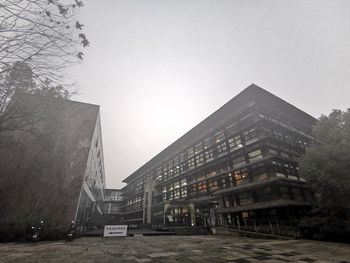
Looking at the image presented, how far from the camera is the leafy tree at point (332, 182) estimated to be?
15.3 metres

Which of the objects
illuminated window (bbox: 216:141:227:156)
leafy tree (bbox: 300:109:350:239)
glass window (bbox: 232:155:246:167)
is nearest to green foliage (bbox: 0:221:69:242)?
leafy tree (bbox: 300:109:350:239)

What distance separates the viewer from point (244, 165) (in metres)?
27.6

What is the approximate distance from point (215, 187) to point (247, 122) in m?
13.4

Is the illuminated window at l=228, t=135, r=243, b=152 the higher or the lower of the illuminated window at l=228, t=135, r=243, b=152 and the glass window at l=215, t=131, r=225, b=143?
the lower

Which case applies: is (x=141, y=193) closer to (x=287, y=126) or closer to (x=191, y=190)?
(x=191, y=190)

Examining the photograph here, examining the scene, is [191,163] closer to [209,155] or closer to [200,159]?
[200,159]

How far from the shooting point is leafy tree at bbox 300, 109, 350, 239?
15312mm

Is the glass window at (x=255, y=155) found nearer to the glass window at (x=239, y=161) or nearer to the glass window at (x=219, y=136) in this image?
the glass window at (x=239, y=161)

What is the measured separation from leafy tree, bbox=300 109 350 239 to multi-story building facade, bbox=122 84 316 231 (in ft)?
15.9

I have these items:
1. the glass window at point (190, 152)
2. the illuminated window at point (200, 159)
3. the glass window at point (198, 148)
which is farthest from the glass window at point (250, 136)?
the glass window at point (190, 152)

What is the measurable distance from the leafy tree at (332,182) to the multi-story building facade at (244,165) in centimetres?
484

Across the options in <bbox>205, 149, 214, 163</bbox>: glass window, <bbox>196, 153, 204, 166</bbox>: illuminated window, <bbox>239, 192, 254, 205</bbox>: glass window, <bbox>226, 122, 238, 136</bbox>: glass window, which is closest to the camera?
<bbox>239, 192, 254, 205</bbox>: glass window

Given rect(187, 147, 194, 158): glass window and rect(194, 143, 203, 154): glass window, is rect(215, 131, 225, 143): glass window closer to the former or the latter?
rect(194, 143, 203, 154): glass window

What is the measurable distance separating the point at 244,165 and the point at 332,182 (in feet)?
41.0
